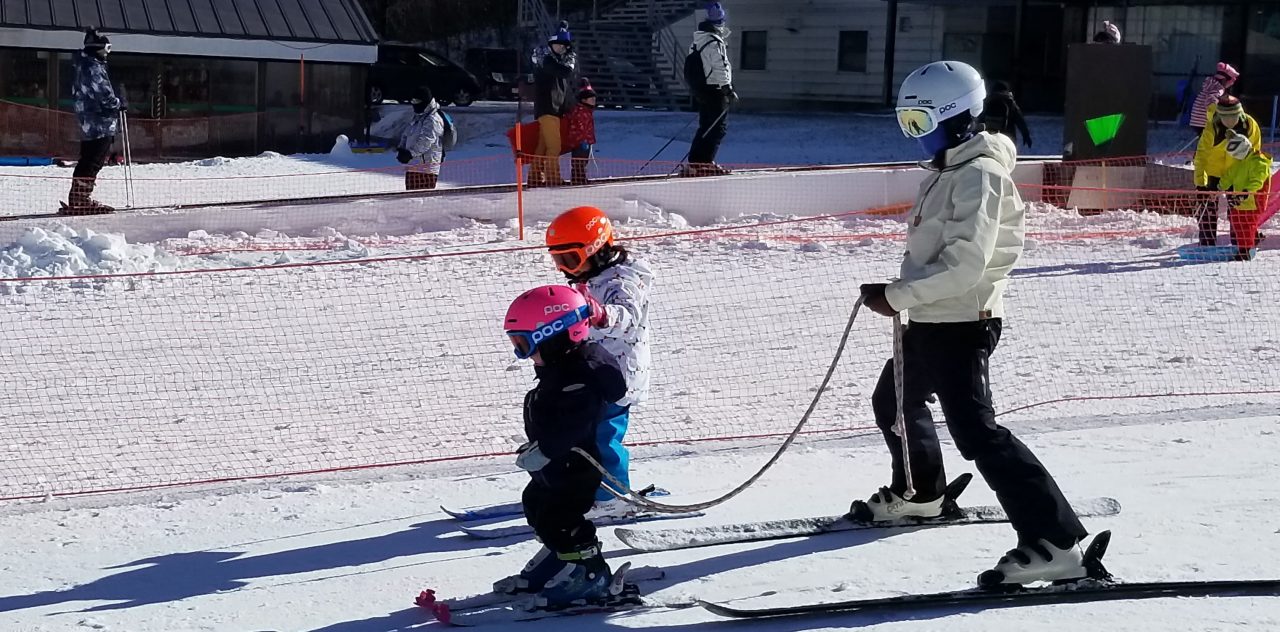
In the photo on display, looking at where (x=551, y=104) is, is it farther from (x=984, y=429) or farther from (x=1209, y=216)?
(x=984, y=429)

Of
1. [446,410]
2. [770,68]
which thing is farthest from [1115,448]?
[770,68]

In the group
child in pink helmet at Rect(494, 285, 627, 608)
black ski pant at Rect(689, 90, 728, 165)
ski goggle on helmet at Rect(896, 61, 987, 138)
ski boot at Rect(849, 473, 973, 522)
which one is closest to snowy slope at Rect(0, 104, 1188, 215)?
black ski pant at Rect(689, 90, 728, 165)

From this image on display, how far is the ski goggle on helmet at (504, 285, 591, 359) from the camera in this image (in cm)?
431

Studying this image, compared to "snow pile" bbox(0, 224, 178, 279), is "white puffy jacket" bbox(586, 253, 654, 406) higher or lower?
higher

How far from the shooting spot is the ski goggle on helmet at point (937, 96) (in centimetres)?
463

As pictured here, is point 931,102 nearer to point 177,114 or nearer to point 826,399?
point 826,399

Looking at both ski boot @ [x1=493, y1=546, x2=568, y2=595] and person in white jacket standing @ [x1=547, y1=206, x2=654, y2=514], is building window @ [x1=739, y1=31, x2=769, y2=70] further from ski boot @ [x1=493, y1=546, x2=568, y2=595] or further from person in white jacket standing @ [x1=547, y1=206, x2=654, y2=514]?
ski boot @ [x1=493, y1=546, x2=568, y2=595]

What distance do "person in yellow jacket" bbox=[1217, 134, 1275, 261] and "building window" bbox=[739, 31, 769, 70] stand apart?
21.1 m

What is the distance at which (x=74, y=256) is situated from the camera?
11.5 metres

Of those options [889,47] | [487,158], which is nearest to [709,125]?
[487,158]

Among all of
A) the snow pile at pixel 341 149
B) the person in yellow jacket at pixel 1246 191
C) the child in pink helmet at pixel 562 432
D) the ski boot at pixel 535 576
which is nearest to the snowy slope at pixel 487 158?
the snow pile at pixel 341 149

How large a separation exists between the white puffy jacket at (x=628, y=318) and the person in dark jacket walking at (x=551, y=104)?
9.73 meters

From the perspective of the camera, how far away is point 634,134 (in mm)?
26203

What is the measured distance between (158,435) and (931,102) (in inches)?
175
